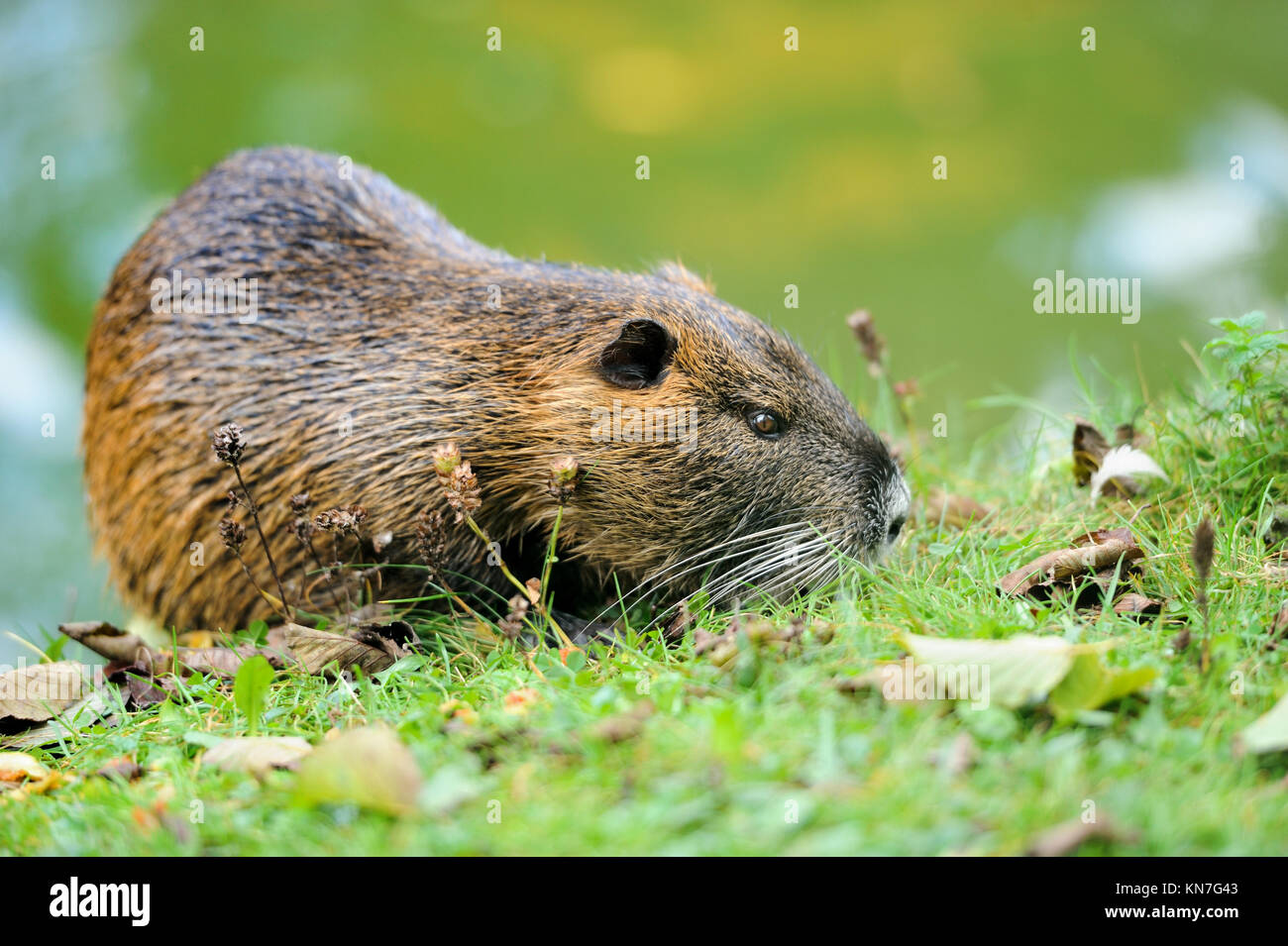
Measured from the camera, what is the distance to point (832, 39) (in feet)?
46.1

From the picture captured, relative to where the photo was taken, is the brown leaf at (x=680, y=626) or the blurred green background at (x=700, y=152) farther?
the blurred green background at (x=700, y=152)

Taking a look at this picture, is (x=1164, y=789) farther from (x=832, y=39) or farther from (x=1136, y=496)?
(x=832, y=39)

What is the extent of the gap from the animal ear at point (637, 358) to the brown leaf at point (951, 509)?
1.31 meters

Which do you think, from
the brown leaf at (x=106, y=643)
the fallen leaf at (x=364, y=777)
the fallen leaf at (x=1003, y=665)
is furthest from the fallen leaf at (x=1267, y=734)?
the brown leaf at (x=106, y=643)

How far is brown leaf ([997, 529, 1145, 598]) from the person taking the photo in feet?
11.5

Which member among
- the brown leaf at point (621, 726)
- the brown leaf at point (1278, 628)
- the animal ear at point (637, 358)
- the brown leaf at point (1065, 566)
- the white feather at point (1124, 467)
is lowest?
the brown leaf at point (621, 726)

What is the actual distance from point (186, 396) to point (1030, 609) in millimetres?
3493

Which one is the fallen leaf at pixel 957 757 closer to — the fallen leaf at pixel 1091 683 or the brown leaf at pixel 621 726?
the fallen leaf at pixel 1091 683

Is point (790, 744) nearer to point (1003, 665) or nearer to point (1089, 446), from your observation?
point (1003, 665)

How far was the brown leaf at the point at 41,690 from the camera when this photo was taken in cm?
365

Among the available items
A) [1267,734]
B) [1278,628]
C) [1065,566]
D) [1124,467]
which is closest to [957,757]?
[1267,734]

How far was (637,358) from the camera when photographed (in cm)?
418

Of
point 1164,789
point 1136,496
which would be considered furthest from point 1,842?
point 1136,496

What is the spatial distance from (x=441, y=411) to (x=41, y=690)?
1.71 m
